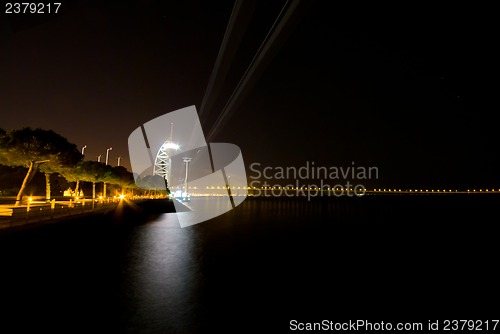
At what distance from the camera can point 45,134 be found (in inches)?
1026

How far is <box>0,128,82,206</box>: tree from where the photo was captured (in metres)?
23.8

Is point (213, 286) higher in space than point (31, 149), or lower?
lower

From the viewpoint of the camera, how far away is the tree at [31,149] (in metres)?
23.8

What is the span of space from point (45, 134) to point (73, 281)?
20.8 metres

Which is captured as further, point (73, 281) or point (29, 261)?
point (29, 261)

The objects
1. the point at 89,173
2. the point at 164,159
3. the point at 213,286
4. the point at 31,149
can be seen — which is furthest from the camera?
the point at 164,159

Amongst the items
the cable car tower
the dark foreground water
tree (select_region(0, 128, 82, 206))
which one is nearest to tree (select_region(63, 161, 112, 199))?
tree (select_region(0, 128, 82, 206))

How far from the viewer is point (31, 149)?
24.6m

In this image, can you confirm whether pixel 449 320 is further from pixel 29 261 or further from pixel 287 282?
pixel 29 261

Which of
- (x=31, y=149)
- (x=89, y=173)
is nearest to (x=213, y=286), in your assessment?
(x=31, y=149)

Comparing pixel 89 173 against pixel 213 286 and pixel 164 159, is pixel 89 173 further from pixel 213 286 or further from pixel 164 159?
pixel 164 159

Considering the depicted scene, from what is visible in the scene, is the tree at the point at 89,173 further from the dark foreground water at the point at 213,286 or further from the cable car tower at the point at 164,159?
the cable car tower at the point at 164,159

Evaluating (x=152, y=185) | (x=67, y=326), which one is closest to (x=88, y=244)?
(x=67, y=326)

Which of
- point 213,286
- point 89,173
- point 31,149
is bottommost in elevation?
point 213,286
